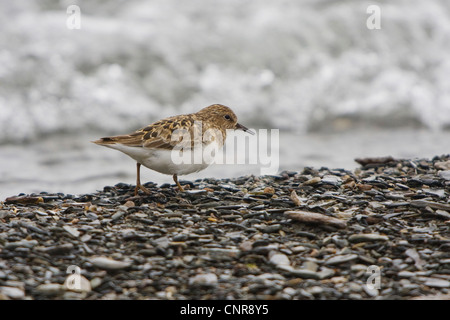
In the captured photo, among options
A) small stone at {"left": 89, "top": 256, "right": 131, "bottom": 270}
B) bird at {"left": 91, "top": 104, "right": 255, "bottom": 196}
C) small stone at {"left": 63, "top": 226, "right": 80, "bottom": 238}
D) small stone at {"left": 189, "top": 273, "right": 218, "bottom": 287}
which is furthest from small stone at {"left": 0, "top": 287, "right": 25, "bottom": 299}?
bird at {"left": 91, "top": 104, "right": 255, "bottom": 196}

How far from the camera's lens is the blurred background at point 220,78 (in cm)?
1073

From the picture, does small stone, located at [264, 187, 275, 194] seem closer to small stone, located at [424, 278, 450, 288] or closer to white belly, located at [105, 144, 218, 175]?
white belly, located at [105, 144, 218, 175]

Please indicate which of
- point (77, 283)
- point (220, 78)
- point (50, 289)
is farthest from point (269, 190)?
point (220, 78)

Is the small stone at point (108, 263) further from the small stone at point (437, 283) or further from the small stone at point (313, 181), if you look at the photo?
the small stone at point (313, 181)

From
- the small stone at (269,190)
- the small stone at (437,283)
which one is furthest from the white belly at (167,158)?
the small stone at (437,283)

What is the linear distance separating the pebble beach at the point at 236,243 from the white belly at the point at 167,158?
313 mm

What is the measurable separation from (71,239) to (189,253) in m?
1.05

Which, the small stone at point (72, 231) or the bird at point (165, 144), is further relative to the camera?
the bird at point (165, 144)

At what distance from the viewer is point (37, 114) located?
11844 mm

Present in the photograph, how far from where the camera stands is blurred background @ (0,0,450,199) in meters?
10.7

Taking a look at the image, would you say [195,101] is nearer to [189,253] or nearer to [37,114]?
[37,114]

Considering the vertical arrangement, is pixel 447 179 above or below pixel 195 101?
below

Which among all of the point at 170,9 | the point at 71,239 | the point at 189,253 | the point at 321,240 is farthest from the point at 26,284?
the point at 170,9

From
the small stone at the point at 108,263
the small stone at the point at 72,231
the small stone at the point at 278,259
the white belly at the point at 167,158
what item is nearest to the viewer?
the small stone at the point at 108,263
